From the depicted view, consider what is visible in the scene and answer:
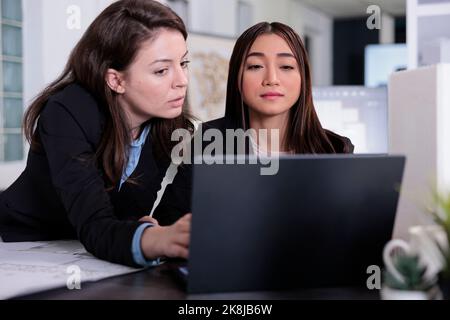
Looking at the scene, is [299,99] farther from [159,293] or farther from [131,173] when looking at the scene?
[159,293]

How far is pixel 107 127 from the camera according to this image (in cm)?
127

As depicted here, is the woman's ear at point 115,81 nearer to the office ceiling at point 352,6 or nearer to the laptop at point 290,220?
the laptop at point 290,220

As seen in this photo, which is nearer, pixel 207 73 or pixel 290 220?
pixel 290 220

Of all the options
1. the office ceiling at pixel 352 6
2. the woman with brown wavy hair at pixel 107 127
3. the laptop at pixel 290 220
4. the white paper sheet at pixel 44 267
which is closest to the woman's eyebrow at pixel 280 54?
the woman with brown wavy hair at pixel 107 127

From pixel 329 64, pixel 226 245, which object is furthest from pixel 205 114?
pixel 329 64

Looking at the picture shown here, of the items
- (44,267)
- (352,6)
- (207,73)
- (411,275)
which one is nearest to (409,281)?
(411,275)

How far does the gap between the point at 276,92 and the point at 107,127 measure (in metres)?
0.47

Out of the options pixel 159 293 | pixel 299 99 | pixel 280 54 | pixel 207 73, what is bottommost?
pixel 159 293

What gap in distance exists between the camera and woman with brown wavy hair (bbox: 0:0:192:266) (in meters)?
1.14

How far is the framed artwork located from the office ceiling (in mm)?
3271

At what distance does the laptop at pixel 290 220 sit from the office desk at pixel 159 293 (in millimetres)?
14

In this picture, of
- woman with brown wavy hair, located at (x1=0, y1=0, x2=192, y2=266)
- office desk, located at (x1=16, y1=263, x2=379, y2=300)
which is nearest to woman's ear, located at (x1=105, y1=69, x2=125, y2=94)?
woman with brown wavy hair, located at (x1=0, y1=0, x2=192, y2=266)

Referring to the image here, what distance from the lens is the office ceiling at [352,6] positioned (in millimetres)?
7348

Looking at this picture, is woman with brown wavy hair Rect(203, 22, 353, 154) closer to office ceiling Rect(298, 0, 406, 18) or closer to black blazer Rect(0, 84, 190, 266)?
black blazer Rect(0, 84, 190, 266)
